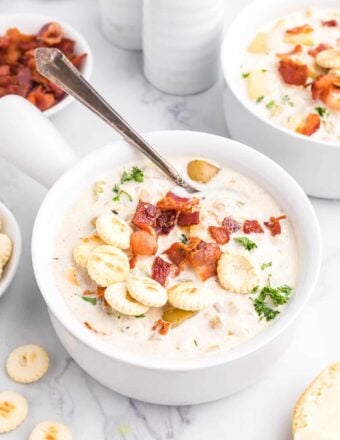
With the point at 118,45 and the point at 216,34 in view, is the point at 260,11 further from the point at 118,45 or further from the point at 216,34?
the point at 118,45

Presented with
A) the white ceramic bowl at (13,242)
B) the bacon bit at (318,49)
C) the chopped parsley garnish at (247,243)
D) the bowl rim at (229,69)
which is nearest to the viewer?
the chopped parsley garnish at (247,243)

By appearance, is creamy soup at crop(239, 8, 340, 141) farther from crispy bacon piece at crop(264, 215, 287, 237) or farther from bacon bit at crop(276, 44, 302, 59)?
crispy bacon piece at crop(264, 215, 287, 237)

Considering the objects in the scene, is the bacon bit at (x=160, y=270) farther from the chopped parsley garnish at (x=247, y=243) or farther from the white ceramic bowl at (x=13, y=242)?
the white ceramic bowl at (x=13, y=242)

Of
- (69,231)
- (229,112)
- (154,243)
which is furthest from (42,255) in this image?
(229,112)

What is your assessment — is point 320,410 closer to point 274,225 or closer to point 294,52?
point 274,225

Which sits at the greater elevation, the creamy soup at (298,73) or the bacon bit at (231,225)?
the bacon bit at (231,225)

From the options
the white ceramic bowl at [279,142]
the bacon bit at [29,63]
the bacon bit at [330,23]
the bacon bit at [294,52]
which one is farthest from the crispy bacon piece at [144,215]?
the bacon bit at [330,23]

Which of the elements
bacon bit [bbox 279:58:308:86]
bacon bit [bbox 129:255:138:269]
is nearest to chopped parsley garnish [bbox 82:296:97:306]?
bacon bit [bbox 129:255:138:269]

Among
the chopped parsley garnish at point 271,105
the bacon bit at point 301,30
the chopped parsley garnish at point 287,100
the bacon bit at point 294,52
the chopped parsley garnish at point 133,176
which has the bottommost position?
the bacon bit at point 301,30
